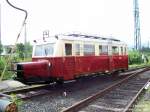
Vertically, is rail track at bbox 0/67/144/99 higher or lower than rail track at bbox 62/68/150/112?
higher

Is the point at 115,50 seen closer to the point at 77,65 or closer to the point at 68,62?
the point at 77,65

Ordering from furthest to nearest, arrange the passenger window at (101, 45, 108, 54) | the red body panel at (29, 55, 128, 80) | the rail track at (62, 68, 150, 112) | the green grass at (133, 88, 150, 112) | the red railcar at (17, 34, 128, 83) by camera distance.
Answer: the passenger window at (101, 45, 108, 54) → the red body panel at (29, 55, 128, 80) → the red railcar at (17, 34, 128, 83) → the rail track at (62, 68, 150, 112) → the green grass at (133, 88, 150, 112)

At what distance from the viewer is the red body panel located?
52.4ft

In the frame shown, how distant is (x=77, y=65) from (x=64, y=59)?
1328 mm

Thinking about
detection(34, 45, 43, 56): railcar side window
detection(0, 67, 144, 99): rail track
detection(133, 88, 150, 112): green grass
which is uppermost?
detection(34, 45, 43, 56): railcar side window

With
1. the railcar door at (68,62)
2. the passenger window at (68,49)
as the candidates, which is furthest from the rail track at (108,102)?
the passenger window at (68,49)

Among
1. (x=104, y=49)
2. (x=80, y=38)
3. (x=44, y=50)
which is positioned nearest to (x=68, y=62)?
(x=44, y=50)

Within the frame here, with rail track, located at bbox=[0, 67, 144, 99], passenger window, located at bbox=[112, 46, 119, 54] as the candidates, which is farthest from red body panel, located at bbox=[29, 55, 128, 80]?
rail track, located at bbox=[0, 67, 144, 99]

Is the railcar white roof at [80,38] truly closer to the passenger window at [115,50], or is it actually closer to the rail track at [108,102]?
the passenger window at [115,50]

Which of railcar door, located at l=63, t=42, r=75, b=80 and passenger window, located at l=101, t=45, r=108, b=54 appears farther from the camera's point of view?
passenger window, located at l=101, t=45, r=108, b=54

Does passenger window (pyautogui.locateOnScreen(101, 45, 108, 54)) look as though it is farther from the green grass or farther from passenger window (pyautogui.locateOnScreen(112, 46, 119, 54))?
the green grass

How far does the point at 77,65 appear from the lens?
1727 centimetres

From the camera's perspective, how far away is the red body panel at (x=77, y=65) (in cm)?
1596

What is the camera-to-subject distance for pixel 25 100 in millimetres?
13086
